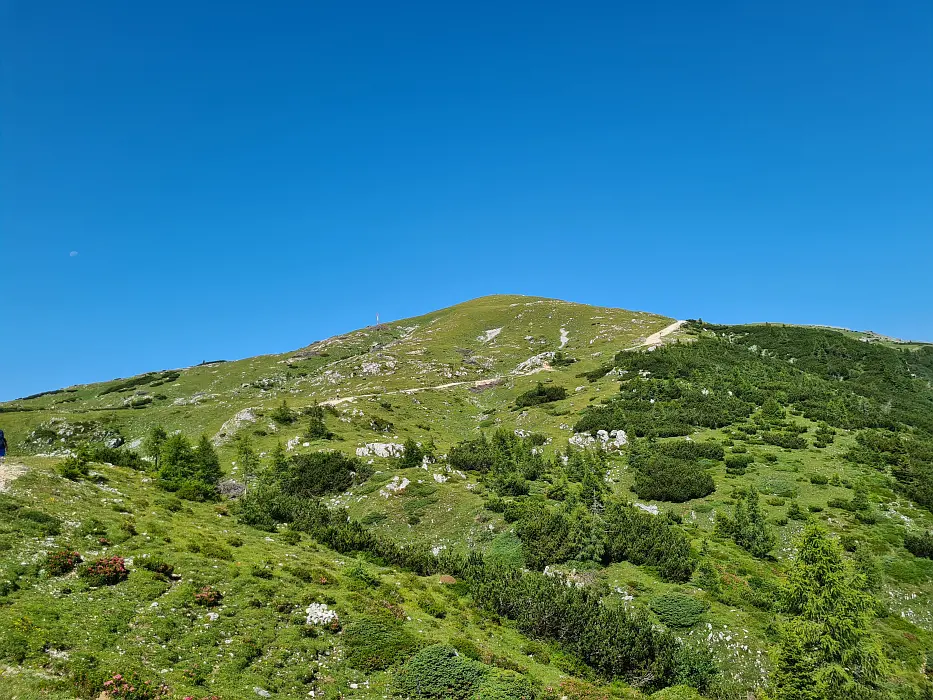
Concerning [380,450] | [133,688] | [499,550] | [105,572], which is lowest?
[133,688]

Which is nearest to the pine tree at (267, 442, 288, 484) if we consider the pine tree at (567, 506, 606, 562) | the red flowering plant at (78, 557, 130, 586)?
the red flowering plant at (78, 557, 130, 586)

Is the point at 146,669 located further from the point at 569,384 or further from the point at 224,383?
the point at 224,383

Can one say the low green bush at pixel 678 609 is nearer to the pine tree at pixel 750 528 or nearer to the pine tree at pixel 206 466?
the pine tree at pixel 750 528

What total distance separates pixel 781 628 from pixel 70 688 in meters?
26.6

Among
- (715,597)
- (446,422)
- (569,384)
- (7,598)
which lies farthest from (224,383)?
(715,597)

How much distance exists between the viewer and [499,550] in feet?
109

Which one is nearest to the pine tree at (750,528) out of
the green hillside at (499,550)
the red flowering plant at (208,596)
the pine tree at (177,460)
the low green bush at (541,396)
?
the green hillside at (499,550)

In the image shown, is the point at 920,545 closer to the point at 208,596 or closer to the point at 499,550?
the point at 499,550

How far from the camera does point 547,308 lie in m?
152

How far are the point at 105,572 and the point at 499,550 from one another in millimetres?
22498

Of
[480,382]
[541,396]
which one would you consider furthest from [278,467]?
[480,382]

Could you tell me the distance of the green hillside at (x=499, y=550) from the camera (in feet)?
58.4

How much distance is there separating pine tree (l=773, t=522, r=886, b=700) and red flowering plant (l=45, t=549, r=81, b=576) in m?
28.8

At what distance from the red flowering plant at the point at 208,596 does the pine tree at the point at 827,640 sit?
76.1 feet
